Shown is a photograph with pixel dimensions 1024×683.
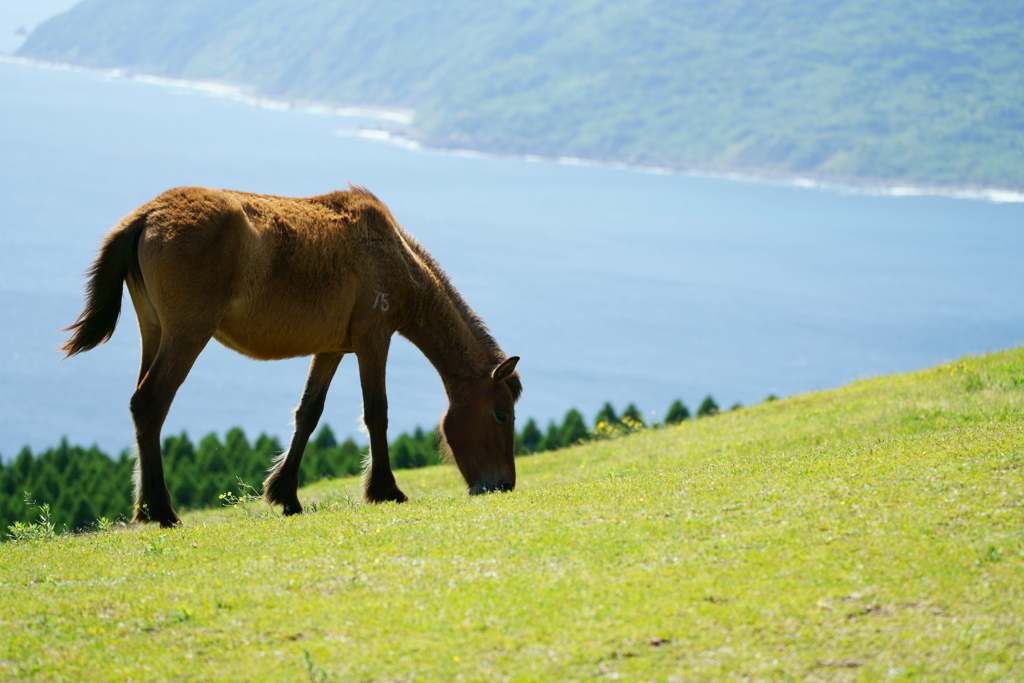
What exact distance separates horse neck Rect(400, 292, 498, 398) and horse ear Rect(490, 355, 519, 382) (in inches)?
14.4

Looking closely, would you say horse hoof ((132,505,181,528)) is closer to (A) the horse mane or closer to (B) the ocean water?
(A) the horse mane

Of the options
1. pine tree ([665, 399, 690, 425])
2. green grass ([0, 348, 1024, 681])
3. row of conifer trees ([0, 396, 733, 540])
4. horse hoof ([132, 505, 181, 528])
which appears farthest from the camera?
pine tree ([665, 399, 690, 425])

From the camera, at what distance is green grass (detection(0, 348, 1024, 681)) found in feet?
17.7

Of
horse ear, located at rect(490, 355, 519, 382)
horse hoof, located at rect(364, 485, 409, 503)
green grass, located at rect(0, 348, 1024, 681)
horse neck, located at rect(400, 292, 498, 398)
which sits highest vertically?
horse neck, located at rect(400, 292, 498, 398)

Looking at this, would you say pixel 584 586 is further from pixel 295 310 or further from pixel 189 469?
pixel 189 469

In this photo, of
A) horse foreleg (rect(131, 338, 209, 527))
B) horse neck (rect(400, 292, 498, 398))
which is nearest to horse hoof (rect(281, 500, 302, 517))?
horse foreleg (rect(131, 338, 209, 527))

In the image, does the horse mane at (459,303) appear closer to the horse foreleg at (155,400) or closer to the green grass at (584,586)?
the green grass at (584,586)

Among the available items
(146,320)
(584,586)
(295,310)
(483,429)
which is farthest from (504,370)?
(584,586)

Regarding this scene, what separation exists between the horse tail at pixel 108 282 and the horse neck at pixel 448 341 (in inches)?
Result: 125

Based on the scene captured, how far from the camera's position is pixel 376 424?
10617 millimetres

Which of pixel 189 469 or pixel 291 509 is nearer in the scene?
pixel 291 509

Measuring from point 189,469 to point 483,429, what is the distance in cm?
1806

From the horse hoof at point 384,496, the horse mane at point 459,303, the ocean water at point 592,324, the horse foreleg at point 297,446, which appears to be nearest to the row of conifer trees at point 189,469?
the horse mane at point 459,303

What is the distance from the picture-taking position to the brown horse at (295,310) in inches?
364
